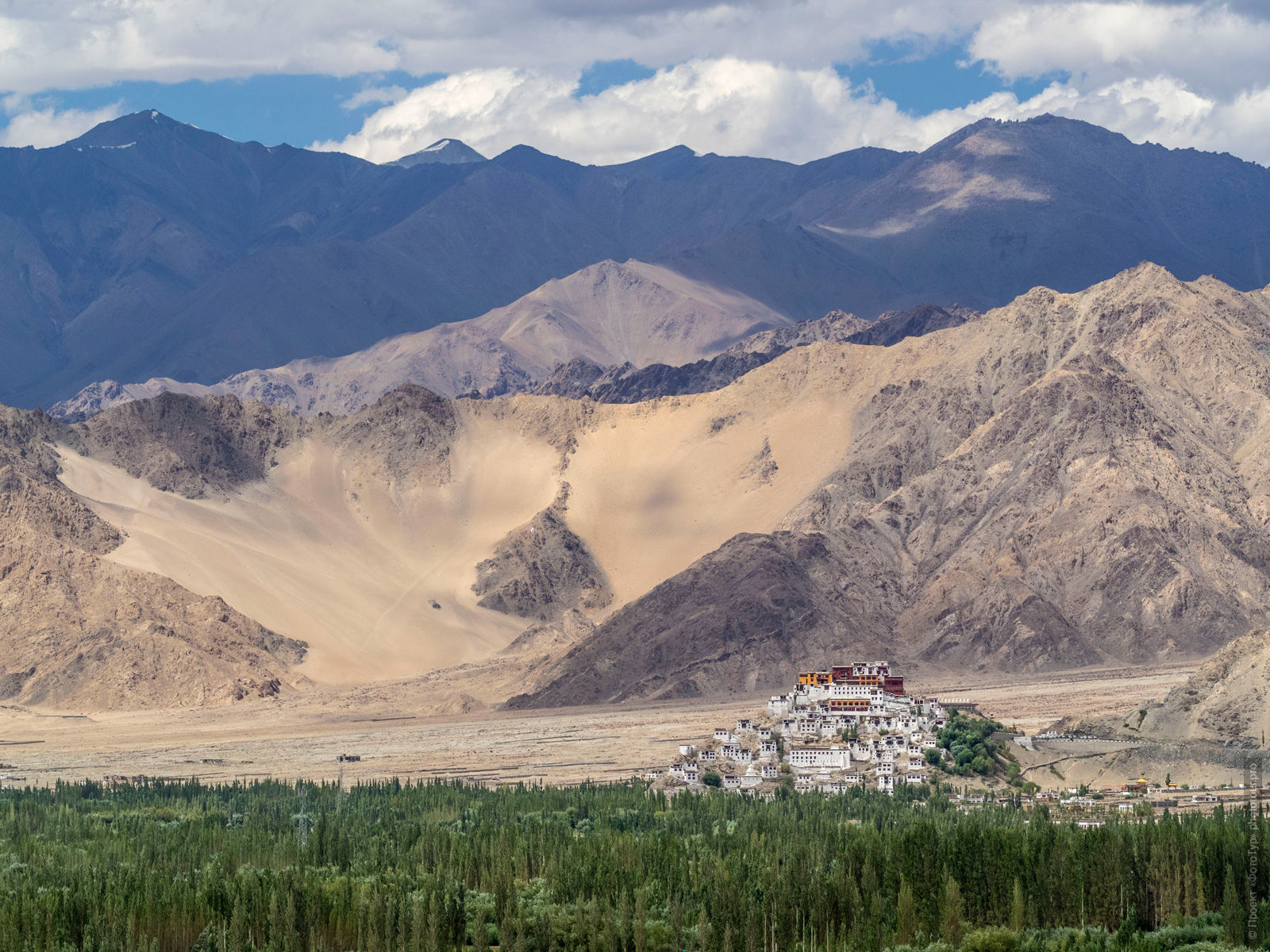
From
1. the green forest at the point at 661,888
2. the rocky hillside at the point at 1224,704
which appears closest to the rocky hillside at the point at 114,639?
the green forest at the point at 661,888

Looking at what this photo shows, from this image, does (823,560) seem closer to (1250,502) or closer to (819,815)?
(1250,502)

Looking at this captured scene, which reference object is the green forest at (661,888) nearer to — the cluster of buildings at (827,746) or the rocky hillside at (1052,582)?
the cluster of buildings at (827,746)

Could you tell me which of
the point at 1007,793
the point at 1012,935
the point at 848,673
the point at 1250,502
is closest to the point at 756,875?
the point at 1012,935

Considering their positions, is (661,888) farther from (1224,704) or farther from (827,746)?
(1224,704)

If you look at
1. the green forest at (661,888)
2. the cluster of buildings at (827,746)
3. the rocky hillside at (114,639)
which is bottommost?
the green forest at (661,888)

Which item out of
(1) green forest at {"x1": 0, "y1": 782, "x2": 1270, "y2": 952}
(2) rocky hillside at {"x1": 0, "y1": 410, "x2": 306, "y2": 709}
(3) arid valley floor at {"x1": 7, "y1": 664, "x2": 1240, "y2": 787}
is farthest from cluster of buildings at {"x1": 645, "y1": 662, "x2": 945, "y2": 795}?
(2) rocky hillside at {"x1": 0, "y1": 410, "x2": 306, "y2": 709}

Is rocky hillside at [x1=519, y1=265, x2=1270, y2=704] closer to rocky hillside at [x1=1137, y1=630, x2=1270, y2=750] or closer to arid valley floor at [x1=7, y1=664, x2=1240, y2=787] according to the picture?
arid valley floor at [x1=7, y1=664, x2=1240, y2=787]
